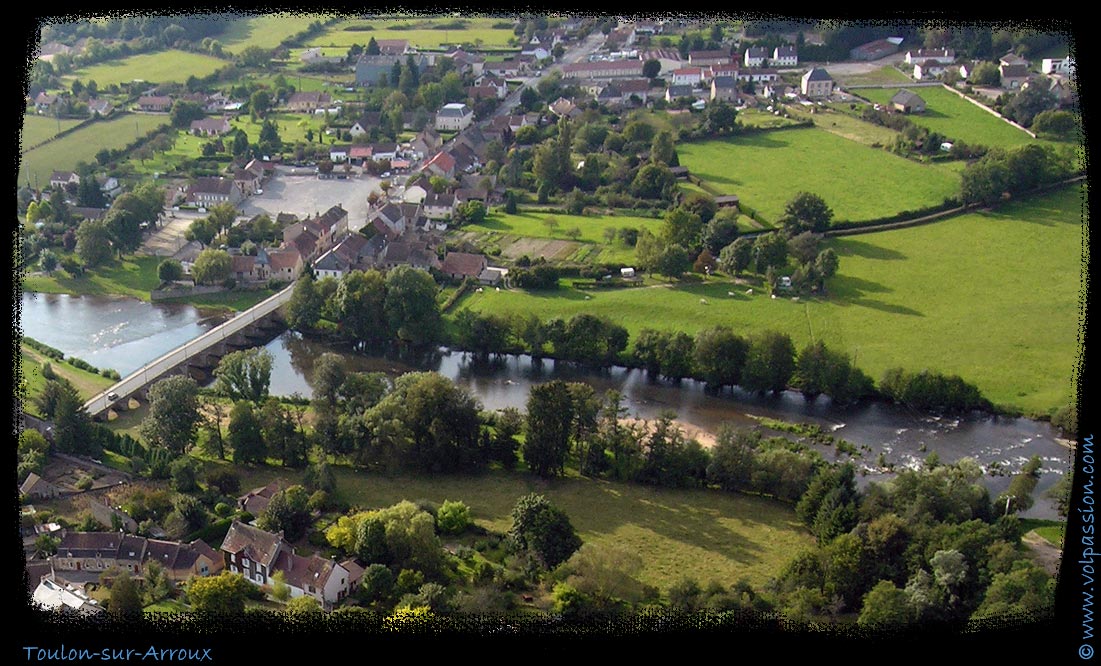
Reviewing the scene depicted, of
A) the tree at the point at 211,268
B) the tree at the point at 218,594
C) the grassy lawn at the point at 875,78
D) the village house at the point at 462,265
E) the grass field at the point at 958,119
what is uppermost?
the grassy lawn at the point at 875,78

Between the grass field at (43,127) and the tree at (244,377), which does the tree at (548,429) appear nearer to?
the tree at (244,377)

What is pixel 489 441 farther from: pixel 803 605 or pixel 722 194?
pixel 722 194

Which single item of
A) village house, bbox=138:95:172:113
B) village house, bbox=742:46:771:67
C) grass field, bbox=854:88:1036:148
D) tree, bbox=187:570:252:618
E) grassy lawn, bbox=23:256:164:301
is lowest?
grassy lawn, bbox=23:256:164:301

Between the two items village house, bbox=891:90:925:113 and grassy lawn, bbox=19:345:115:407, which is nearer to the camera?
grassy lawn, bbox=19:345:115:407

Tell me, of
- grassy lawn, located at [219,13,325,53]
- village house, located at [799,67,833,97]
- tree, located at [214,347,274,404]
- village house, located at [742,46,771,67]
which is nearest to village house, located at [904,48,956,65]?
village house, located at [799,67,833,97]

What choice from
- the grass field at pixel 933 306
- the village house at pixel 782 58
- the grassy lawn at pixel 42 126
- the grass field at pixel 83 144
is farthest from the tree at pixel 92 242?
the village house at pixel 782 58

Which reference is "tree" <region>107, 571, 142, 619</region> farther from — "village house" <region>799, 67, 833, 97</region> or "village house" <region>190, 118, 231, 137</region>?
"village house" <region>799, 67, 833, 97</region>

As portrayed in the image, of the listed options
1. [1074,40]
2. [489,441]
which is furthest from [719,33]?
[1074,40]
